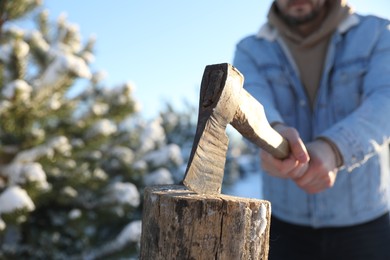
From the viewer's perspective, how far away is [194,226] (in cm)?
90

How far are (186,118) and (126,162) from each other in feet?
12.6

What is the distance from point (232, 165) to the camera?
7.89 metres

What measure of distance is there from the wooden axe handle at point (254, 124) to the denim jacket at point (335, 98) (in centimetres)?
32

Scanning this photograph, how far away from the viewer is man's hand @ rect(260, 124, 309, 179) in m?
1.38

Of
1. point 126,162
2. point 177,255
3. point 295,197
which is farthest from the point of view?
point 126,162

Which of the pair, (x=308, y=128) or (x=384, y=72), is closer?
(x=384, y=72)

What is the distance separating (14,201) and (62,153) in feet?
1.61

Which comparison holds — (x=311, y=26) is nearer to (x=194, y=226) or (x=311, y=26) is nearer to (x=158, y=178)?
(x=194, y=226)

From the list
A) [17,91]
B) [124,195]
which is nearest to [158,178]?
[124,195]

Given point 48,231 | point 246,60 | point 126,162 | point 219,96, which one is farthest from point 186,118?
point 219,96

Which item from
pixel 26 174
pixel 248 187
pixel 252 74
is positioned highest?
pixel 252 74

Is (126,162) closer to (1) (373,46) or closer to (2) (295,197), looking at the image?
(2) (295,197)

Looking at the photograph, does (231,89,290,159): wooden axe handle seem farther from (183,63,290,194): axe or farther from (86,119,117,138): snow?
(86,119,117,138): snow

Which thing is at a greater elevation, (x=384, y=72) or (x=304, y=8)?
(x=304, y=8)
